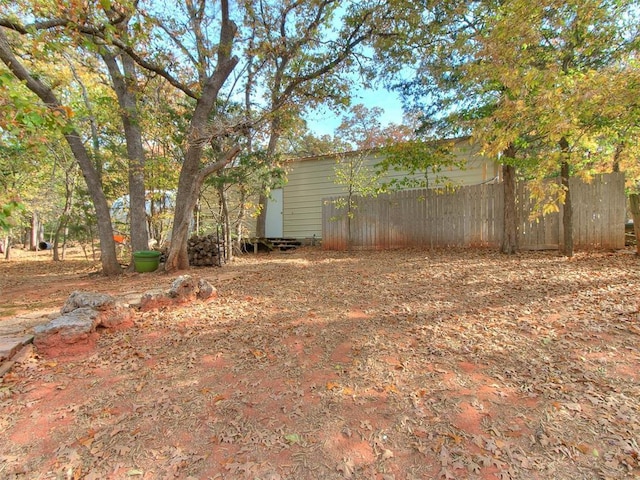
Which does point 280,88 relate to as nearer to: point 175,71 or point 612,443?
point 175,71

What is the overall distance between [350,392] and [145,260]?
6.25m

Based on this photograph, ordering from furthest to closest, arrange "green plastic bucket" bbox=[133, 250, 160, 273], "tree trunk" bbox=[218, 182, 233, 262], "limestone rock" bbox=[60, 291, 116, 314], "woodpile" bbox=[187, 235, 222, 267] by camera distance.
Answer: "tree trunk" bbox=[218, 182, 233, 262] < "woodpile" bbox=[187, 235, 222, 267] < "green plastic bucket" bbox=[133, 250, 160, 273] < "limestone rock" bbox=[60, 291, 116, 314]

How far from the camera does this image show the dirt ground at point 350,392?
1.67 m

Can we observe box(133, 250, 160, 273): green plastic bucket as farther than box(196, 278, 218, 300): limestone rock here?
Yes

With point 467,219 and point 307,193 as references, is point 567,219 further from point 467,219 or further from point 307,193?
point 307,193

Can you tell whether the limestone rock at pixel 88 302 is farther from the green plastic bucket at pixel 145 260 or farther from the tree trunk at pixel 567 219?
the tree trunk at pixel 567 219

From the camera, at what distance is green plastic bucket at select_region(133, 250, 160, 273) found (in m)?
6.91

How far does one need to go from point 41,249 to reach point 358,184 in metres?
19.0

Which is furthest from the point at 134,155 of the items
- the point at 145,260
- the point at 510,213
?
the point at 510,213

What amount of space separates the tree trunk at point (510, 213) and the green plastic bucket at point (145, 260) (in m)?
7.78

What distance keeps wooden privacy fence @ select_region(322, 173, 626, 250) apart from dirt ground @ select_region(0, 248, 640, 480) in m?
2.79

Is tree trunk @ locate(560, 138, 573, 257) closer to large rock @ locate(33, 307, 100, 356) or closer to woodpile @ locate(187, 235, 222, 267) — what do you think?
woodpile @ locate(187, 235, 222, 267)

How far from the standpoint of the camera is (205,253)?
25.8 ft

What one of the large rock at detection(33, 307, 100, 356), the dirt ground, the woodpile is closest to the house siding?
the woodpile
